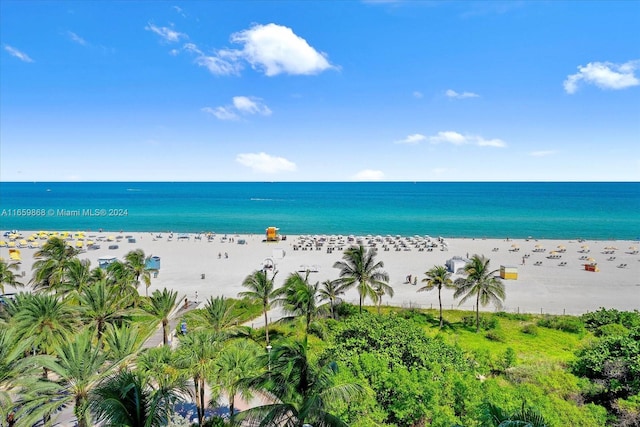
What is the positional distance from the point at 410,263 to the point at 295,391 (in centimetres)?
4600

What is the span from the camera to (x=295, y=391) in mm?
10828

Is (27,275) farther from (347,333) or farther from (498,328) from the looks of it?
(498,328)

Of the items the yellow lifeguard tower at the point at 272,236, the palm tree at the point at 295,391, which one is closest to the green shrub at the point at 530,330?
the palm tree at the point at 295,391

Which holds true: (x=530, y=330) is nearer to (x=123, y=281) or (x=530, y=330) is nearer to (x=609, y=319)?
(x=609, y=319)

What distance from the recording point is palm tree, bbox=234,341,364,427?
34.0ft

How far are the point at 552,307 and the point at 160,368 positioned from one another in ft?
120

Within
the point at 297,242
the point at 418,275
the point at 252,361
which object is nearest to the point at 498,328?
the point at 418,275

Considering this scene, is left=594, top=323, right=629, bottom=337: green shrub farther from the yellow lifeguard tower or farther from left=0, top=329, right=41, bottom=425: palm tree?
the yellow lifeguard tower

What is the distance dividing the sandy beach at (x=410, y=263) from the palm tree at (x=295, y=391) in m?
24.7

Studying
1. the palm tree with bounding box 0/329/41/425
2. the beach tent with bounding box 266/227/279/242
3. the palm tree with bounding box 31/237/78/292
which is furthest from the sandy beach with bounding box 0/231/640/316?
the palm tree with bounding box 0/329/41/425

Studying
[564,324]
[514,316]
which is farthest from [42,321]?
[564,324]

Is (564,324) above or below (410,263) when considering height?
below

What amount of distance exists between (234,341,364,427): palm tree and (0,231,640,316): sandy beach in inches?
974

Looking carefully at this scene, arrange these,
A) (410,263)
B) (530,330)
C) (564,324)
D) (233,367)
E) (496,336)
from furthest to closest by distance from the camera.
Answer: (410,263), (564,324), (530,330), (496,336), (233,367)
